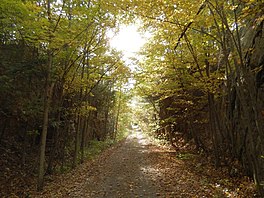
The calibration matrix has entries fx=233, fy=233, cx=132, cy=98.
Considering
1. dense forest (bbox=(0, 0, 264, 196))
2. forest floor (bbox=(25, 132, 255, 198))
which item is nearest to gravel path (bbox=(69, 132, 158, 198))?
forest floor (bbox=(25, 132, 255, 198))

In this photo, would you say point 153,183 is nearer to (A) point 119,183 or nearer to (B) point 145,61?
(A) point 119,183

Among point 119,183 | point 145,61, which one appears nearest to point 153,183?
point 119,183

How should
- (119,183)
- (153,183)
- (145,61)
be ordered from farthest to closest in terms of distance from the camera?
(145,61) < (119,183) < (153,183)

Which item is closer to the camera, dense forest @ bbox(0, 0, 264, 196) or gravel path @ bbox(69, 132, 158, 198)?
dense forest @ bbox(0, 0, 264, 196)

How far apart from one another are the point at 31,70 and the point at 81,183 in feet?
16.2

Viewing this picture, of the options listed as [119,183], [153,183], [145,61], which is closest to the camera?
[153,183]

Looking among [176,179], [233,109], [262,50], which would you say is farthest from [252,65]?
[176,179]

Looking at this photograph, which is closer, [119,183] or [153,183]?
[153,183]

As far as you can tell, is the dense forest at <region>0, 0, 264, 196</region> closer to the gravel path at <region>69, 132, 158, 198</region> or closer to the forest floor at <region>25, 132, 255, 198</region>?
the forest floor at <region>25, 132, 255, 198</region>

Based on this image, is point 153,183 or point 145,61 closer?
point 153,183

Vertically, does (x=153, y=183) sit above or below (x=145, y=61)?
below

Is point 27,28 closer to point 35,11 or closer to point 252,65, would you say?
point 35,11

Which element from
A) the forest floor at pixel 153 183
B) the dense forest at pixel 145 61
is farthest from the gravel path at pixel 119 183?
the dense forest at pixel 145 61

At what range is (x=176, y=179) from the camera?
9.37 m
